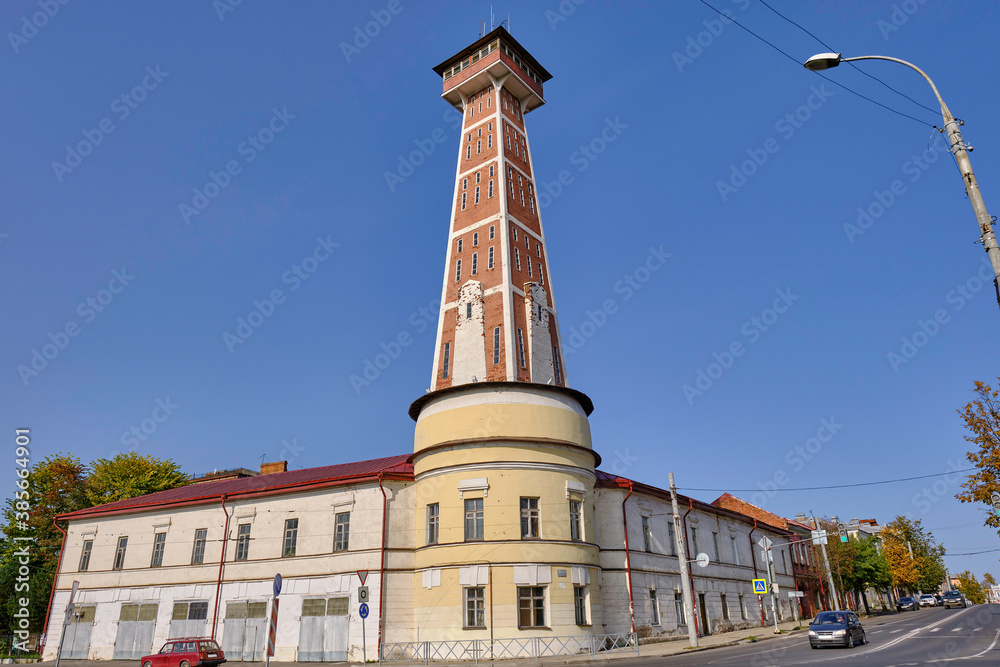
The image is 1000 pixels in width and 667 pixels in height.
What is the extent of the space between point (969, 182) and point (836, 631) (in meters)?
19.8

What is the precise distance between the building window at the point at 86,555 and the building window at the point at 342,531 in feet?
58.8

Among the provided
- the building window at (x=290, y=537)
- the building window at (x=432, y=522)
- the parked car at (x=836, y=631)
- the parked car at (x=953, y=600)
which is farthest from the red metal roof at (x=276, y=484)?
the parked car at (x=953, y=600)

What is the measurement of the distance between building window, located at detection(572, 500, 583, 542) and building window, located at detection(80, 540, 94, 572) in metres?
29.3

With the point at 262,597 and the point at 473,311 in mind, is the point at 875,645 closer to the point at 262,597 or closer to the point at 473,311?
the point at 473,311

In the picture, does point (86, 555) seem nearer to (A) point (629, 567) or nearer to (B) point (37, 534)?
(B) point (37, 534)

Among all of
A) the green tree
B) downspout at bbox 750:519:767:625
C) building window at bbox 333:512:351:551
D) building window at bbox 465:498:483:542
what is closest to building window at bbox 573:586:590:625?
building window at bbox 465:498:483:542

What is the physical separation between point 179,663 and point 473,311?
2068cm

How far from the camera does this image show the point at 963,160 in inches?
423

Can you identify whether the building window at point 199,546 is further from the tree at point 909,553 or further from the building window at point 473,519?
the tree at point 909,553

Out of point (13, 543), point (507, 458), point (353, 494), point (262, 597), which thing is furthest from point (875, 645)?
point (13, 543)

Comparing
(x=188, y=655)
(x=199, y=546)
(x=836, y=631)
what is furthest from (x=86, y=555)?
(x=836, y=631)

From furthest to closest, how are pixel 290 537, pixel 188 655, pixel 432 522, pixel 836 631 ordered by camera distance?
1. pixel 290 537
2. pixel 432 522
3. pixel 188 655
4. pixel 836 631

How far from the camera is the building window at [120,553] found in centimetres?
3609

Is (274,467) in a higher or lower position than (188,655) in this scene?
higher
